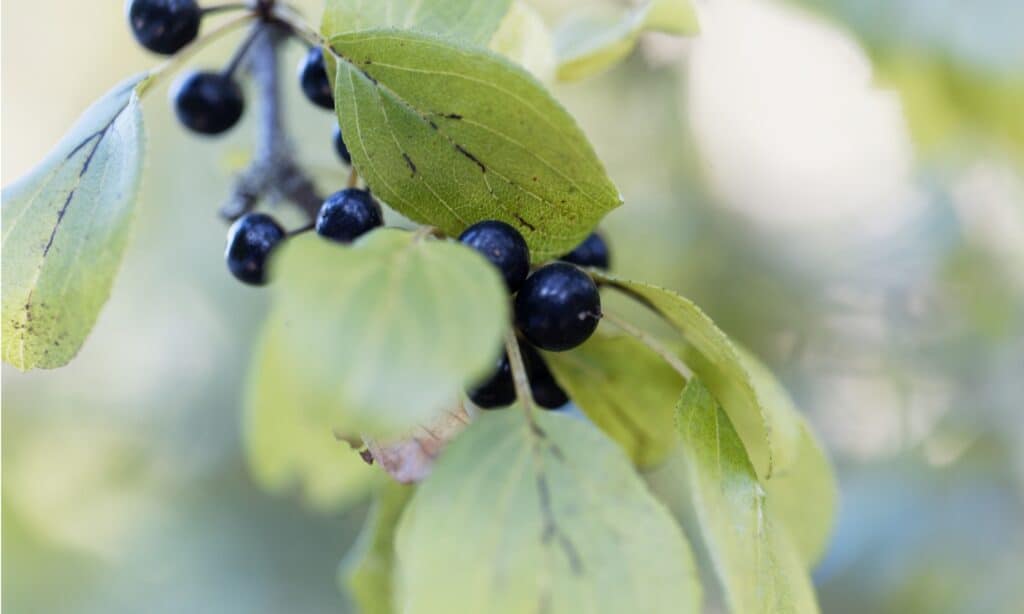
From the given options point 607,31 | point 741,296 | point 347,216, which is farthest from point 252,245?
point 741,296

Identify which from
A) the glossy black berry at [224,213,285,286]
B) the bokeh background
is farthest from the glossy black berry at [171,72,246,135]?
the bokeh background

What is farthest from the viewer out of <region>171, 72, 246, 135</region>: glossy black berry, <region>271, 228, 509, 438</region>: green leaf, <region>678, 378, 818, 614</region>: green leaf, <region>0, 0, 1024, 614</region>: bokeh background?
<region>0, 0, 1024, 614</region>: bokeh background

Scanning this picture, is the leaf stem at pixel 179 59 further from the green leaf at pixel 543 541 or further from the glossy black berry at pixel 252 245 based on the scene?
the green leaf at pixel 543 541

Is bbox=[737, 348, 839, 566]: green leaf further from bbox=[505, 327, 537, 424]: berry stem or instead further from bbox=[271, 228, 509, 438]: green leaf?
bbox=[271, 228, 509, 438]: green leaf

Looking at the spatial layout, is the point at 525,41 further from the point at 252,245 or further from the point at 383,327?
the point at 383,327

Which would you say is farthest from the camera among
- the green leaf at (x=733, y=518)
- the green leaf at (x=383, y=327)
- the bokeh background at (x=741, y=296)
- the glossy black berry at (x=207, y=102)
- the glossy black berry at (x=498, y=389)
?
the bokeh background at (x=741, y=296)

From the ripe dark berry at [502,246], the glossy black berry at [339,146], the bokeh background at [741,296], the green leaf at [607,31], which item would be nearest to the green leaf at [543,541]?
the ripe dark berry at [502,246]

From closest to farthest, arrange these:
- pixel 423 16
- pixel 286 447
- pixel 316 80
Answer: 1. pixel 423 16
2. pixel 316 80
3. pixel 286 447
